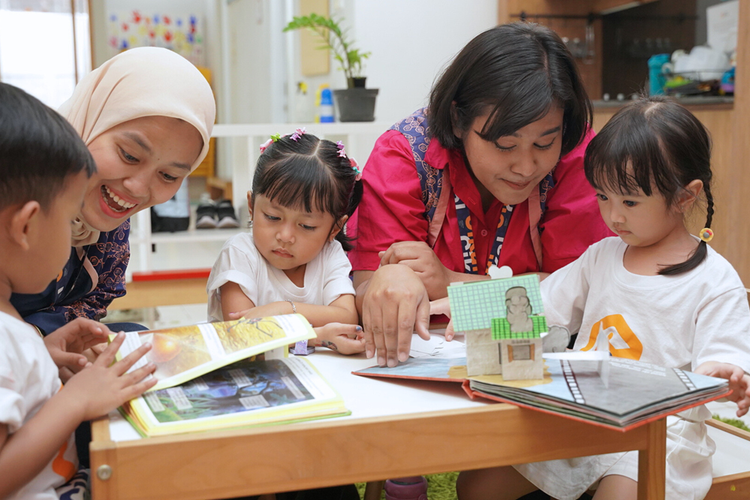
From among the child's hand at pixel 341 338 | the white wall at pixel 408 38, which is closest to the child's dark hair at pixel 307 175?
the child's hand at pixel 341 338

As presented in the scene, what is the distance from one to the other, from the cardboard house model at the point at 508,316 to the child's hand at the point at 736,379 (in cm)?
30

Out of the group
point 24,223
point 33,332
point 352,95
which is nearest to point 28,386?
point 33,332

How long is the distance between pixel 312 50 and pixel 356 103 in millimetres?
1603

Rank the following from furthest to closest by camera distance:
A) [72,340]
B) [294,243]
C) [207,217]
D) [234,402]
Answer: [207,217], [294,243], [72,340], [234,402]

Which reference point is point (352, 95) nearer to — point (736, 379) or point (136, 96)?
point (136, 96)

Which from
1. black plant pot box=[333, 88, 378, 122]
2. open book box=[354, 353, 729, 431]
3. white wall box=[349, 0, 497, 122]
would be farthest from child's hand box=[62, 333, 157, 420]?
white wall box=[349, 0, 497, 122]

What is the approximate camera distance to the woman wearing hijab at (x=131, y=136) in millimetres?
1165

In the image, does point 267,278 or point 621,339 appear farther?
point 267,278

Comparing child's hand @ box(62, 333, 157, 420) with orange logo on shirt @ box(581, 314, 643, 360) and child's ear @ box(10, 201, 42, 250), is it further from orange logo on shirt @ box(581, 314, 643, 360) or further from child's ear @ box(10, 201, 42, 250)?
orange logo on shirt @ box(581, 314, 643, 360)

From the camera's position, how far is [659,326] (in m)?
1.13

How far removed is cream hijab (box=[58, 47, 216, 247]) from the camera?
3.87ft

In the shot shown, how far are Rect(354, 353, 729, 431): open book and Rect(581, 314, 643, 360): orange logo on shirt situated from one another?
0.80ft

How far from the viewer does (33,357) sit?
80 cm

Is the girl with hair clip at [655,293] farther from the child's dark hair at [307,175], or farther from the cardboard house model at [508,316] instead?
the child's dark hair at [307,175]
